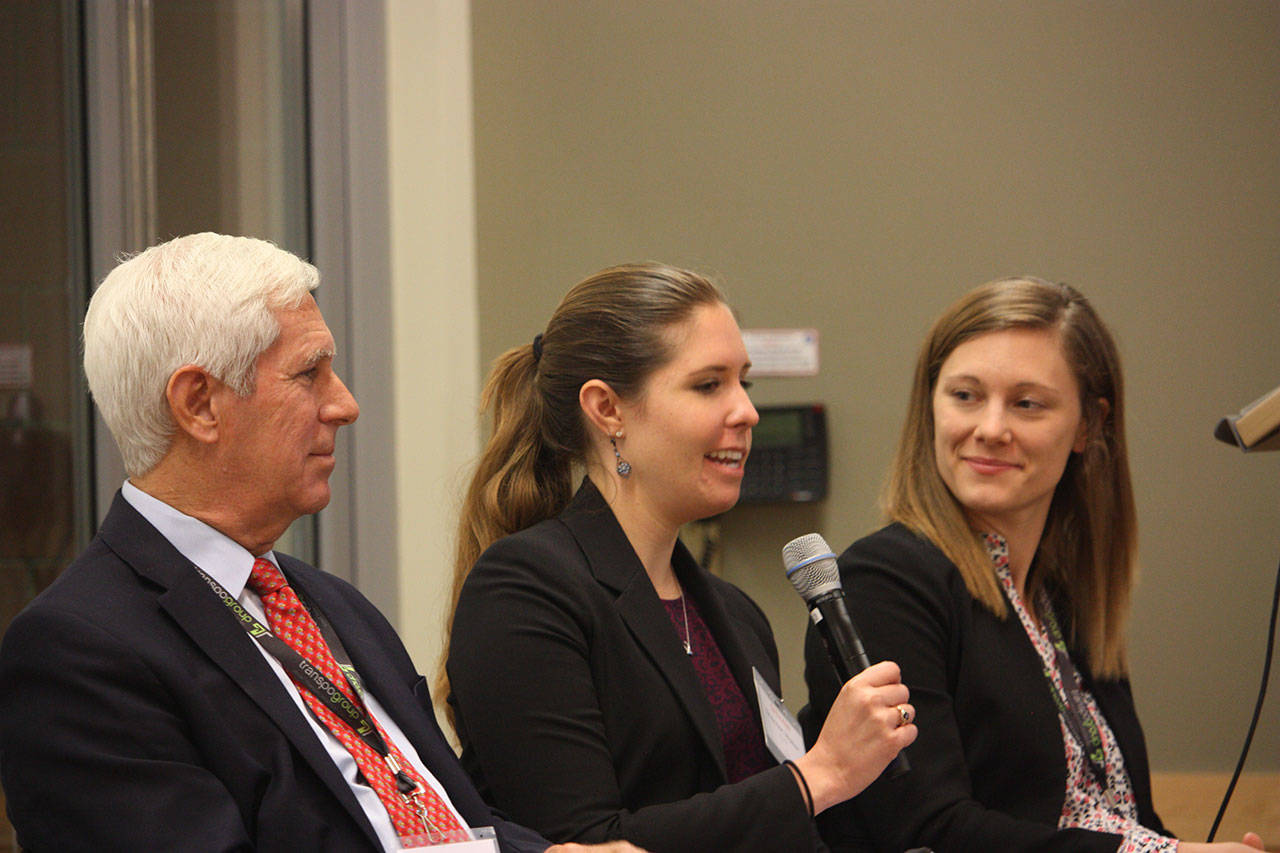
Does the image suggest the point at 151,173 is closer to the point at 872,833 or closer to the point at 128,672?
the point at 128,672

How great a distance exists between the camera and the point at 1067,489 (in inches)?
90.0

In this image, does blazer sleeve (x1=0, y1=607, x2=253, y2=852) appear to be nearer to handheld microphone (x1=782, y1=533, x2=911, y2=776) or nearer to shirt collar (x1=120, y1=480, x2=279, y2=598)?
shirt collar (x1=120, y1=480, x2=279, y2=598)

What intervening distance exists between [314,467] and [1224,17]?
299 cm

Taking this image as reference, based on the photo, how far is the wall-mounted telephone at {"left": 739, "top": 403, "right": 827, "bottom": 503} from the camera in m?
3.42

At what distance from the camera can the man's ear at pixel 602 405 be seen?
73.0 inches

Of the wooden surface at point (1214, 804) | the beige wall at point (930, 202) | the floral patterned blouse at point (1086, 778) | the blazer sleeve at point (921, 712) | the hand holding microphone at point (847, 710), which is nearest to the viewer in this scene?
the hand holding microphone at point (847, 710)

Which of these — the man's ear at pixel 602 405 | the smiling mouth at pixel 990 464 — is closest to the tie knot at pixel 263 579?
the man's ear at pixel 602 405

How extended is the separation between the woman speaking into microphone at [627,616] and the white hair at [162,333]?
0.48 m

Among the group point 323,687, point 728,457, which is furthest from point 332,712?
point 728,457

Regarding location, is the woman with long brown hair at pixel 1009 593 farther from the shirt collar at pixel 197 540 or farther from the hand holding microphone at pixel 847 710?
the shirt collar at pixel 197 540

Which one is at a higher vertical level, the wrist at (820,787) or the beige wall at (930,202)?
the beige wall at (930,202)

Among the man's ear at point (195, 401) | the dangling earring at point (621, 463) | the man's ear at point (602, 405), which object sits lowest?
the dangling earring at point (621, 463)

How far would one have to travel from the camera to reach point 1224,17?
3334mm

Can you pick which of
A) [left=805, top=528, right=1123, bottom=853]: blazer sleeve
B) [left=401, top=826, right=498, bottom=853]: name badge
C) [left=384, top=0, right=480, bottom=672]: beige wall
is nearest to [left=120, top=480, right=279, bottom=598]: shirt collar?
[left=401, top=826, right=498, bottom=853]: name badge
